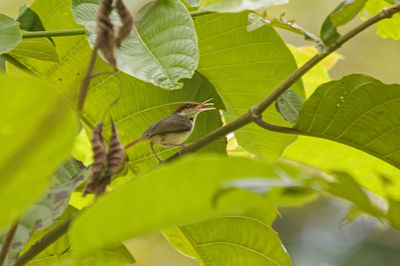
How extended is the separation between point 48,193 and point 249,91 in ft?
2.55

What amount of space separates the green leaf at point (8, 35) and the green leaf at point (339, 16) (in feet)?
1.69

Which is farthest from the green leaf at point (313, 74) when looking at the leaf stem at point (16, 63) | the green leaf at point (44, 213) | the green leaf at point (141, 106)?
the green leaf at point (44, 213)

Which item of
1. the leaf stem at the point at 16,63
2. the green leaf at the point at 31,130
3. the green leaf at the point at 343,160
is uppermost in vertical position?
the green leaf at the point at 31,130

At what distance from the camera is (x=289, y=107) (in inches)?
46.4

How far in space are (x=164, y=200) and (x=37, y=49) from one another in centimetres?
77

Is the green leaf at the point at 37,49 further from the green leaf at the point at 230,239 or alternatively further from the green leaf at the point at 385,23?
the green leaf at the point at 385,23

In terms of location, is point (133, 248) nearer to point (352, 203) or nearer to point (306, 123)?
point (306, 123)

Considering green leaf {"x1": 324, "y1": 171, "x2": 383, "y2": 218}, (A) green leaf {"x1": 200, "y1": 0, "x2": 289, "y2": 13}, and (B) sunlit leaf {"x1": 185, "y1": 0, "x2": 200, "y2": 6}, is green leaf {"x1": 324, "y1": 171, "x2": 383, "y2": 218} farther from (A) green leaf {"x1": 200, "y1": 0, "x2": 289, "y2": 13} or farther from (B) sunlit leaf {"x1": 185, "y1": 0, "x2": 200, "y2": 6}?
(B) sunlit leaf {"x1": 185, "y1": 0, "x2": 200, "y2": 6}

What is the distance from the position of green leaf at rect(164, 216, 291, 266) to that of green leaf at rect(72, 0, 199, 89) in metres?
0.41

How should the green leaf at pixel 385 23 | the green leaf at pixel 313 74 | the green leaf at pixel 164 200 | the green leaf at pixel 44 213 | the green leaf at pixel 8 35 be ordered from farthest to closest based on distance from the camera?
the green leaf at pixel 313 74, the green leaf at pixel 385 23, the green leaf at pixel 8 35, the green leaf at pixel 44 213, the green leaf at pixel 164 200

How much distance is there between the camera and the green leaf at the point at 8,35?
1026 mm

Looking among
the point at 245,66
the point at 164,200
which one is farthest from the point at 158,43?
the point at 164,200

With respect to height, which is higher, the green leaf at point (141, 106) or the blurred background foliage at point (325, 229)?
the green leaf at point (141, 106)

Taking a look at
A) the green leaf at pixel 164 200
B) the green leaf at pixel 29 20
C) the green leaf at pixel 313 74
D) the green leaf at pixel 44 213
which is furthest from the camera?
the green leaf at pixel 313 74
